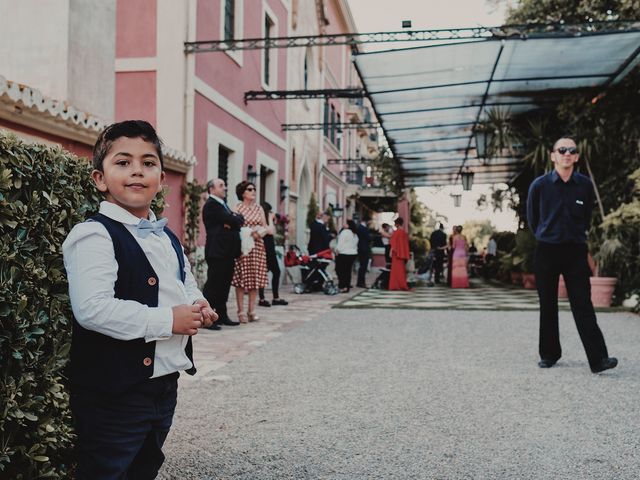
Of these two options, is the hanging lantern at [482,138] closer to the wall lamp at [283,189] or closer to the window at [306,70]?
the wall lamp at [283,189]

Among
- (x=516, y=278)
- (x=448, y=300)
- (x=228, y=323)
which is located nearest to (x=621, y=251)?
(x=448, y=300)

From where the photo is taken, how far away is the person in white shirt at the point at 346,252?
14711mm

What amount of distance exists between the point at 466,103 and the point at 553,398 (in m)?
10.1

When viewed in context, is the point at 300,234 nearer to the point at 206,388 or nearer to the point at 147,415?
the point at 206,388

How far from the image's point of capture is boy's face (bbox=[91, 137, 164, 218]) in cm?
202

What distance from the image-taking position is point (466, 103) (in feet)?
45.3

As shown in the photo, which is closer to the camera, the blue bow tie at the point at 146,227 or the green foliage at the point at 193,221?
the blue bow tie at the point at 146,227

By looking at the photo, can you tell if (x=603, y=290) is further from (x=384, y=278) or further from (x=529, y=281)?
(x=384, y=278)

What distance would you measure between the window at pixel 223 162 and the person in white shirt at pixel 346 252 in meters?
2.91

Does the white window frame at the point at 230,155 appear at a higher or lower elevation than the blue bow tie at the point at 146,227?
higher

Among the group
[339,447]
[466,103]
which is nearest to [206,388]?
[339,447]

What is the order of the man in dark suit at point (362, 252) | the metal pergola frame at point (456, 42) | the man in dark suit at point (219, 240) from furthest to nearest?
the man in dark suit at point (362, 252)
the metal pergola frame at point (456, 42)
the man in dark suit at point (219, 240)

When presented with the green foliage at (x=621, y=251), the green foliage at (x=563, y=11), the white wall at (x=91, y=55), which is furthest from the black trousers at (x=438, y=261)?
the white wall at (x=91, y=55)

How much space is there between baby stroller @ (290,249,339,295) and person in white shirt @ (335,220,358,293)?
519mm
